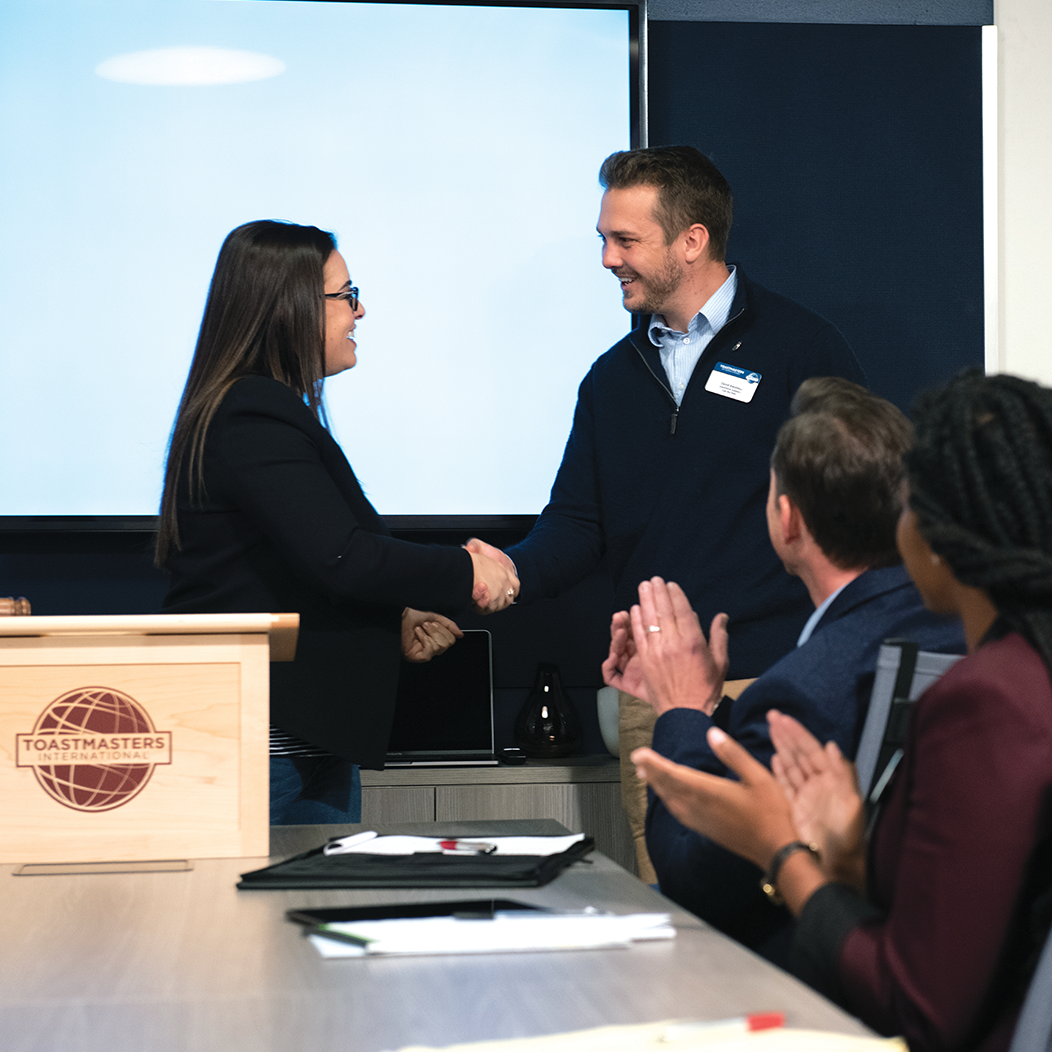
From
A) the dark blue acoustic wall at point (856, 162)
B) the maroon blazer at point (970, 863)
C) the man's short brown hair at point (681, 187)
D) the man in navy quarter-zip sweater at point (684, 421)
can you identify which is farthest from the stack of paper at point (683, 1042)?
the dark blue acoustic wall at point (856, 162)

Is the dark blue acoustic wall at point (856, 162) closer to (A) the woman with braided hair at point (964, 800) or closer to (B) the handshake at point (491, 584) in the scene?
(B) the handshake at point (491, 584)

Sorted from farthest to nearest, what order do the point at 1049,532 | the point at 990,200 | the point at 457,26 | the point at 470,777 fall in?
the point at 990,200
the point at 457,26
the point at 470,777
the point at 1049,532

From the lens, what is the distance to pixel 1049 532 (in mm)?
923

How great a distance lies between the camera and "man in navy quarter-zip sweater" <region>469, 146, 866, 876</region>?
101 inches

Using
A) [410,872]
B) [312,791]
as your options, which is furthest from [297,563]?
[410,872]

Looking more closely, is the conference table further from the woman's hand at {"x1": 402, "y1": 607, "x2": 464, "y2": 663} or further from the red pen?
the woman's hand at {"x1": 402, "y1": 607, "x2": 464, "y2": 663}

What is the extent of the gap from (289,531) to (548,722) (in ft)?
4.25

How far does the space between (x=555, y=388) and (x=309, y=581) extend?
1355 mm

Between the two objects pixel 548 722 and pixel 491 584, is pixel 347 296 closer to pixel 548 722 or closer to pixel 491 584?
pixel 491 584

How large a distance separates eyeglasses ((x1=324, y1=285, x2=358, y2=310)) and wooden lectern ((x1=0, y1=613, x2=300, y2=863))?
0.77m

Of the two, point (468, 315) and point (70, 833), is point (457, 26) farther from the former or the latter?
point (70, 833)

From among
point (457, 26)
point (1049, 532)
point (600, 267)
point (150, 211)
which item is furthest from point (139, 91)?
point (1049, 532)

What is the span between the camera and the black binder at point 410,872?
1300mm

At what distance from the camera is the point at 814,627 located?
1501mm
